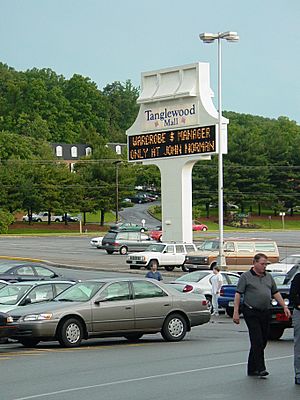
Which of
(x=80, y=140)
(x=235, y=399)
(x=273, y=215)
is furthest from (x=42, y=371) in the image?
(x=80, y=140)

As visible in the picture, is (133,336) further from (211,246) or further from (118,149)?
(118,149)

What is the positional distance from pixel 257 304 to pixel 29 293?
30.0 feet

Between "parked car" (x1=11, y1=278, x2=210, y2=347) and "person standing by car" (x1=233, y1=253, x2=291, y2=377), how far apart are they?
5.91 m

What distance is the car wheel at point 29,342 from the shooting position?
18.9 m

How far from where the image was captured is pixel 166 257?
163 ft

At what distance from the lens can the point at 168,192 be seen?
51906 mm

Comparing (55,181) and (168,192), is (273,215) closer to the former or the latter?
(55,181)

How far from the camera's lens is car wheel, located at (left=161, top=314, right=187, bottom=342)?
20.2 metres

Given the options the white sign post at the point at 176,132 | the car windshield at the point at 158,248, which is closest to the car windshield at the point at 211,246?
the car windshield at the point at 158,248

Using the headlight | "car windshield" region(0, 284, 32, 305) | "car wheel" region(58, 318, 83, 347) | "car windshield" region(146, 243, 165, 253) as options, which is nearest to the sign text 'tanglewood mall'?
"car windshield" region(146, 243, 165, 253)

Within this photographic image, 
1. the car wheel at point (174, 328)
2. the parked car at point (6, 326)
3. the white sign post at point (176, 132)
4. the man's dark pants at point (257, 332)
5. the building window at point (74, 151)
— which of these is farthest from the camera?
the building window at point (74, 151)

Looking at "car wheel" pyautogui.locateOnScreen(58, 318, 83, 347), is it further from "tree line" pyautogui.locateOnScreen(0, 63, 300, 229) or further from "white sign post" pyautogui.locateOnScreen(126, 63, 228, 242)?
"tree line" pyautogui.locateOnScreen(0, 63, 300, 229)

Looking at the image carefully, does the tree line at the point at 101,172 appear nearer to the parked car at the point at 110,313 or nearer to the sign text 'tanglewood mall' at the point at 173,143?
the sign text 'tanglewood mall' at the point at 173,143

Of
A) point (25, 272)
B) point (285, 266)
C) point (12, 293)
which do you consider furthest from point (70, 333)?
point (285, 266)
